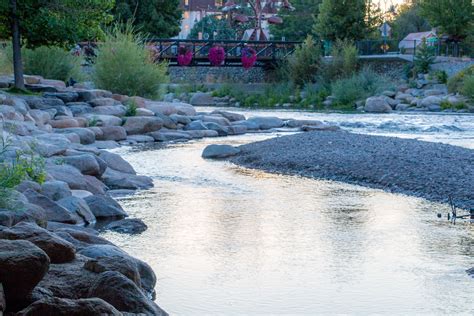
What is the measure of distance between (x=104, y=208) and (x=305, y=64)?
130 ft

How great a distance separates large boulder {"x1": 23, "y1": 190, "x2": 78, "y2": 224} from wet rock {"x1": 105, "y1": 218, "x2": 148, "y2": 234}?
64cm

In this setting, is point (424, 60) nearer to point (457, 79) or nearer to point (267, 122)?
point (457, 79)

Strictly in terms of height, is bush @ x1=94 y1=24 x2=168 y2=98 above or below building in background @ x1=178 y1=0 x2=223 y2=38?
below

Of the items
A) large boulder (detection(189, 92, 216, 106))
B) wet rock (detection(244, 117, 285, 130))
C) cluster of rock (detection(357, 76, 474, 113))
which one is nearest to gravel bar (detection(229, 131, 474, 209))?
wet rock (detection(244, 117, 285, 130))

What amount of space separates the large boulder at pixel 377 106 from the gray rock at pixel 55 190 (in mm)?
28427

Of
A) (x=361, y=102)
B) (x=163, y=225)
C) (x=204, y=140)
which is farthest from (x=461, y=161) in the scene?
(x=361, y=102)

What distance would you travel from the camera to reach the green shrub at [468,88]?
1618 inches

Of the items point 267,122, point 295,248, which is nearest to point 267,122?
point 267,122

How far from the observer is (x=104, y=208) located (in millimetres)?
13164

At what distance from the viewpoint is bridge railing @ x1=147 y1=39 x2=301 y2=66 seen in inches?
1889

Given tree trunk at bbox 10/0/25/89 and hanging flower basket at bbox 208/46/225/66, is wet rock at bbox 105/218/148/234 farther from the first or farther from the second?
hanging flower basket at bbox 208/46/225/66

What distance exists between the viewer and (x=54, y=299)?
21.3ft

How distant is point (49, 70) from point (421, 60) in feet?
75.8

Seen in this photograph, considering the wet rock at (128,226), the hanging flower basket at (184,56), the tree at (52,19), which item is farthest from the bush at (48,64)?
the wet rock at (128,226)
